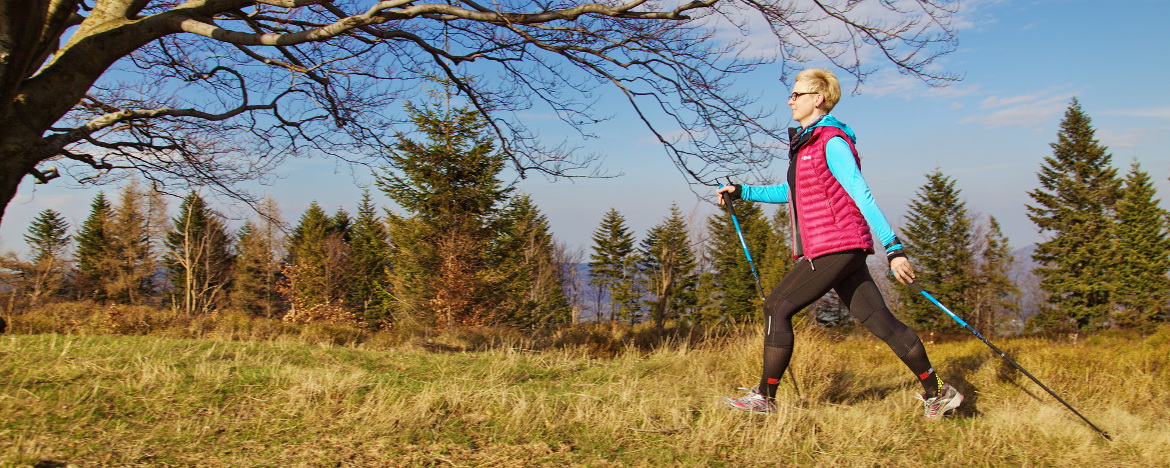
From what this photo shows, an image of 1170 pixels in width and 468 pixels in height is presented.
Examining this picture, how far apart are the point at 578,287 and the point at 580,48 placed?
2376 inches

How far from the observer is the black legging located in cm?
346

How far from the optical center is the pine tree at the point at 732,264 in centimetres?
4662

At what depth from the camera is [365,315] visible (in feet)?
157

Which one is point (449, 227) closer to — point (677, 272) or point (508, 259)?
point (508, 259)

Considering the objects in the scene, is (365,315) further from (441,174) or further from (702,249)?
(441,174)

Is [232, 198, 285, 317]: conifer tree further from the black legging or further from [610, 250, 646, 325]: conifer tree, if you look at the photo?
the black legging

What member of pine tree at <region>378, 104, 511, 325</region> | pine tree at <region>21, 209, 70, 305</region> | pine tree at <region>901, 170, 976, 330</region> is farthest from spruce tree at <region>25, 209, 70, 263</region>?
pine tree at <region>901, 170, 976, 330</region>

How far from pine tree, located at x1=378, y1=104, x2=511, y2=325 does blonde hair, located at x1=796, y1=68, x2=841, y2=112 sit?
63.0 feet

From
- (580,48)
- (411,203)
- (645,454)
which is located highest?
(411,203)

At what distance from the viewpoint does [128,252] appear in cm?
4062

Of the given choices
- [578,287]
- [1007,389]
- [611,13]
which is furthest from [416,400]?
[578,287]

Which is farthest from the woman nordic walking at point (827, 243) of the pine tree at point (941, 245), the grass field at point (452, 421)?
the pine tree at point (941, 245)

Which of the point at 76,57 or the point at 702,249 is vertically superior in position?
the point at 702,249

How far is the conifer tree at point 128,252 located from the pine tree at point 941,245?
165ft
